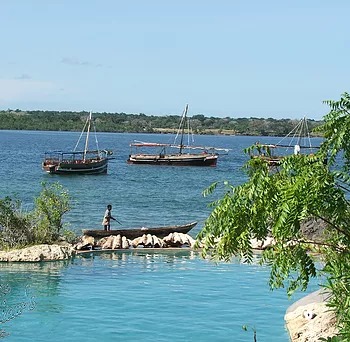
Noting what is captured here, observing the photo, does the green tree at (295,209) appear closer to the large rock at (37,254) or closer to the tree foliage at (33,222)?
the large rock at (37,254)

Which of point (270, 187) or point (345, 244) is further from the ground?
point (270, 187)

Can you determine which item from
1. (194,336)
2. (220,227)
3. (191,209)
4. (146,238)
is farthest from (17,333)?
(191,209)

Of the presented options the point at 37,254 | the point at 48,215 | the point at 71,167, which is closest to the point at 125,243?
the point at 48,215

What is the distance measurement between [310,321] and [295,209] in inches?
410

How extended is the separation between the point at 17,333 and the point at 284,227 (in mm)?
11449

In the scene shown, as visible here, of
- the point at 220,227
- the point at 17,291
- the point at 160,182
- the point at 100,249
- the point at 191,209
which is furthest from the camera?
the point at 160,182

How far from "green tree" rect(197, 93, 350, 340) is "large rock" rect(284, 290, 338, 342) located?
7.40 meters

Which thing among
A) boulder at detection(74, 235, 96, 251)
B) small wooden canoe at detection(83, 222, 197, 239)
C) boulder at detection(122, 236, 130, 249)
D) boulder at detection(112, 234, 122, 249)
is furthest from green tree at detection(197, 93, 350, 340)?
small wooden canoe at detection(83, 222, 197, 239)

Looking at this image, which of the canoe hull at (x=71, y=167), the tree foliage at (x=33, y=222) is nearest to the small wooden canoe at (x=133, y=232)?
the tree foliage at (x=33, y=222)

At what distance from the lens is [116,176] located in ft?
256

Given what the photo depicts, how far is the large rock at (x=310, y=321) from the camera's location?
15.9 meters

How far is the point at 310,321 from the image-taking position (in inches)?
658

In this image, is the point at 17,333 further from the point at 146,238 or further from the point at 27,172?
the point at 27,172

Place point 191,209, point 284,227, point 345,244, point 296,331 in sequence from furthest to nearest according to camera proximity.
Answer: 1. point 191,209
2. point 296,331
3. point 345,244
4. point 284,227
